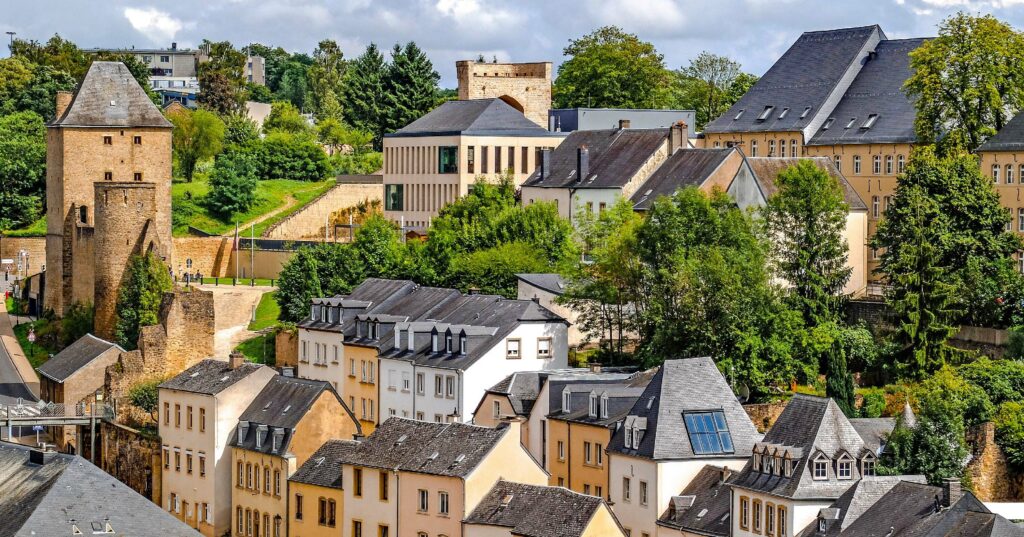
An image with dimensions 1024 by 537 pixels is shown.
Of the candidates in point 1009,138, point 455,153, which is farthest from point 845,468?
point 455,153

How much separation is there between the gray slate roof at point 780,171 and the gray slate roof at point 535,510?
2459 centimetres

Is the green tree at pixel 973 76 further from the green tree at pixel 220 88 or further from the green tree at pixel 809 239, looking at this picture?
the green tree at pixel 220 88

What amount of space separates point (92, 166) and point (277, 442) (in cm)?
3120

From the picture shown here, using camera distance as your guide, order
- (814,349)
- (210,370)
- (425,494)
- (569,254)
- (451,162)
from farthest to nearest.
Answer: (451,162), (569,254), (210,370), (814,349), (425,494)

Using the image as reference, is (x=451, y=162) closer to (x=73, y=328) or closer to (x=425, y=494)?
(x=73, y=328)

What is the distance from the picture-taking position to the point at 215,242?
10519cm

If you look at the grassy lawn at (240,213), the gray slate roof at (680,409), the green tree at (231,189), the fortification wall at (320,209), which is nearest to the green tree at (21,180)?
the grassy lawn at (240,213)

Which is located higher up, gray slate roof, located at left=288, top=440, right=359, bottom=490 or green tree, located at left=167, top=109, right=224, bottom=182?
green tree, located at left=167, top=109, right=224, bottom=182

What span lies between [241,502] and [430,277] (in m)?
16.8

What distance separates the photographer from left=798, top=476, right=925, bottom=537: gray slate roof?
5322 cm

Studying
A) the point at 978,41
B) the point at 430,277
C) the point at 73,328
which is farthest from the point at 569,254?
the point at 73,328

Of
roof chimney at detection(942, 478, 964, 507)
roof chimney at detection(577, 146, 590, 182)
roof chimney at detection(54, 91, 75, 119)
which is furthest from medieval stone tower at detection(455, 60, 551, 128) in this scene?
roof chimney at detection(942, 478, 964, 507)

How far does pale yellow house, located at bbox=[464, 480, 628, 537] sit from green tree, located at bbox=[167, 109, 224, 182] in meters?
65.6

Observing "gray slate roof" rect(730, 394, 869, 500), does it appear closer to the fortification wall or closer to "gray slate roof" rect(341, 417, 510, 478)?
"gray slate roof" rect(341, 417, 510, 478)
